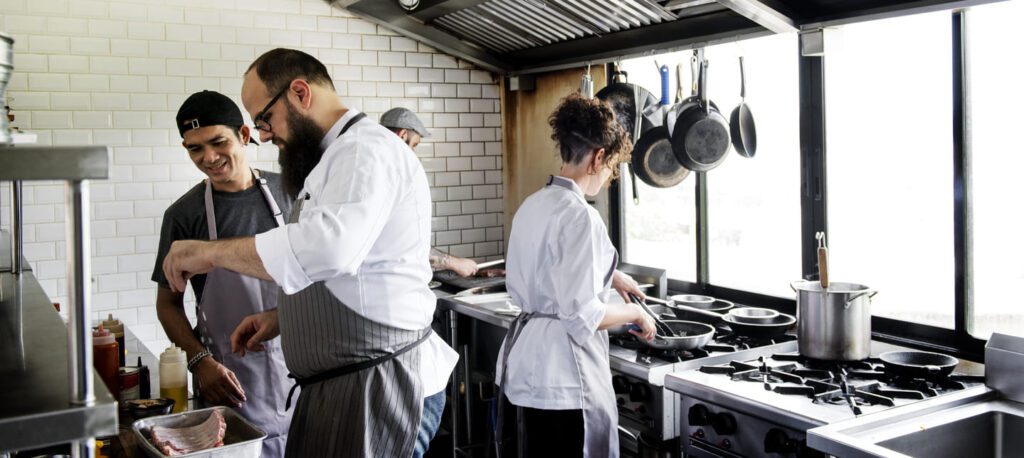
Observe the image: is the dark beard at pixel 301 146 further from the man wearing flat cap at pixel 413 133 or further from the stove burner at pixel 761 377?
the man wearing flat cap at pixel 413 133

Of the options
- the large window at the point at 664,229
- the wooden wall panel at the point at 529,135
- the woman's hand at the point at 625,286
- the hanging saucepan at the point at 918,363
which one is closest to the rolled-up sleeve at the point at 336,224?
the woman's hand at the point at 625,286

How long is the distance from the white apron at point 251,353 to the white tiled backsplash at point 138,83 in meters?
1.98

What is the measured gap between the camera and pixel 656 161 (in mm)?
4363

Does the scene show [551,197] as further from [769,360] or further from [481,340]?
[481,340]

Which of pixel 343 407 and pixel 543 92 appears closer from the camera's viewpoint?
pixel 343 407

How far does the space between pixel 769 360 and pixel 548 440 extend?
0.97 meters

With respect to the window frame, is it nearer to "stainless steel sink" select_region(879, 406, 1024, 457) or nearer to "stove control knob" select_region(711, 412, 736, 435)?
"stainless steel sink" select_region(879, 406, 1024, 457)

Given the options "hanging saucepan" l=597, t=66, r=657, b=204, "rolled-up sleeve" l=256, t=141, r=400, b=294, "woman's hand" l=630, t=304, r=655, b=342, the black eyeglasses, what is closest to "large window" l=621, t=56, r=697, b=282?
"hanging saucepan" l=597, t=66, r=657, b=204

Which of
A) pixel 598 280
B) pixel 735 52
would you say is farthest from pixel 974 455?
pixel 735 52

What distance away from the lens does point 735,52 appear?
430 centimetres

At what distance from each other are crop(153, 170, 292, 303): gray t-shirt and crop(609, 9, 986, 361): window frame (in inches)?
92.7

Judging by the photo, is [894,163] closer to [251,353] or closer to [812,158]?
[812,158]

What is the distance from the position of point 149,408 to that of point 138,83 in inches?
117

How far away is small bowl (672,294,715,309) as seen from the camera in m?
4.28
